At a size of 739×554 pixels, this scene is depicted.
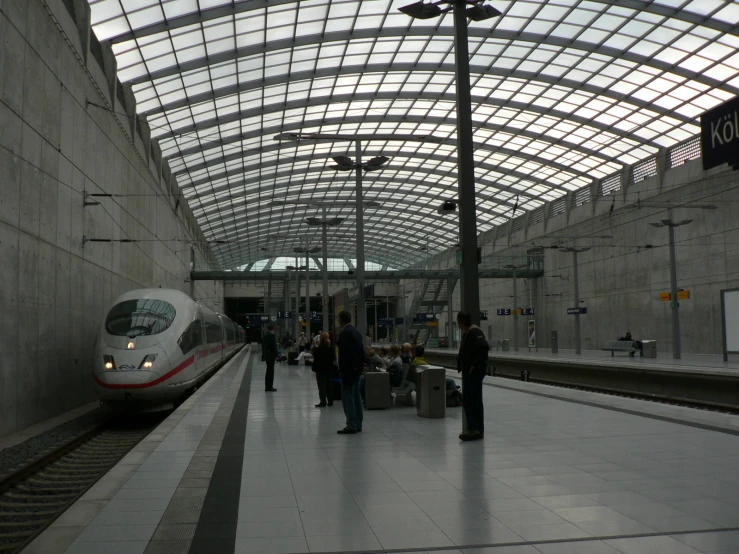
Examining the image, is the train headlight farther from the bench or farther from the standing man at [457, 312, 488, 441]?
the bench

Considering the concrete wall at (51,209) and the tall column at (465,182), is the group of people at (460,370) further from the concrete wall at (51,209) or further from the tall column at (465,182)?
the concrete wall at (51,209)

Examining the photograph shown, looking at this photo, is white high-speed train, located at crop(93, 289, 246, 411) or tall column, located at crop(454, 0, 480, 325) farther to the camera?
white high-speed train, located at crop(93, 289, 246, 411)

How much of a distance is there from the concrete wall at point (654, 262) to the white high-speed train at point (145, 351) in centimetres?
2237

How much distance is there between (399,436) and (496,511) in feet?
13.7

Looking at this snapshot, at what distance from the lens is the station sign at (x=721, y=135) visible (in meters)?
3.30

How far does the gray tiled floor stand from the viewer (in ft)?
16.0

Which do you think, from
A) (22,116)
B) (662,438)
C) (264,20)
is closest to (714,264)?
(264,20)

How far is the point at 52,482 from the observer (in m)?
9.41

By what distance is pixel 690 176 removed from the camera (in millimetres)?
35750

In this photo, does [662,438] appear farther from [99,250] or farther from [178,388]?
[99,250]

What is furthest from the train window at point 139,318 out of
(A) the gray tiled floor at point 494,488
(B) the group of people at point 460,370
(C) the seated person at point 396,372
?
(B) the group of people at point 460,370

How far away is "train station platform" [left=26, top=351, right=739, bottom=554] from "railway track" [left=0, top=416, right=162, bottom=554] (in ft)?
2.73

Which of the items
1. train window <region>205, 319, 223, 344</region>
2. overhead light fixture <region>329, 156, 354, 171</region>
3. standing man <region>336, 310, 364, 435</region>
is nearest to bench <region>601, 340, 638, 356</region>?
overhead light fixture <region>329, 156, 354, 171</region>

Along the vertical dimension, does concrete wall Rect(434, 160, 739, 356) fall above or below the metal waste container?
above
